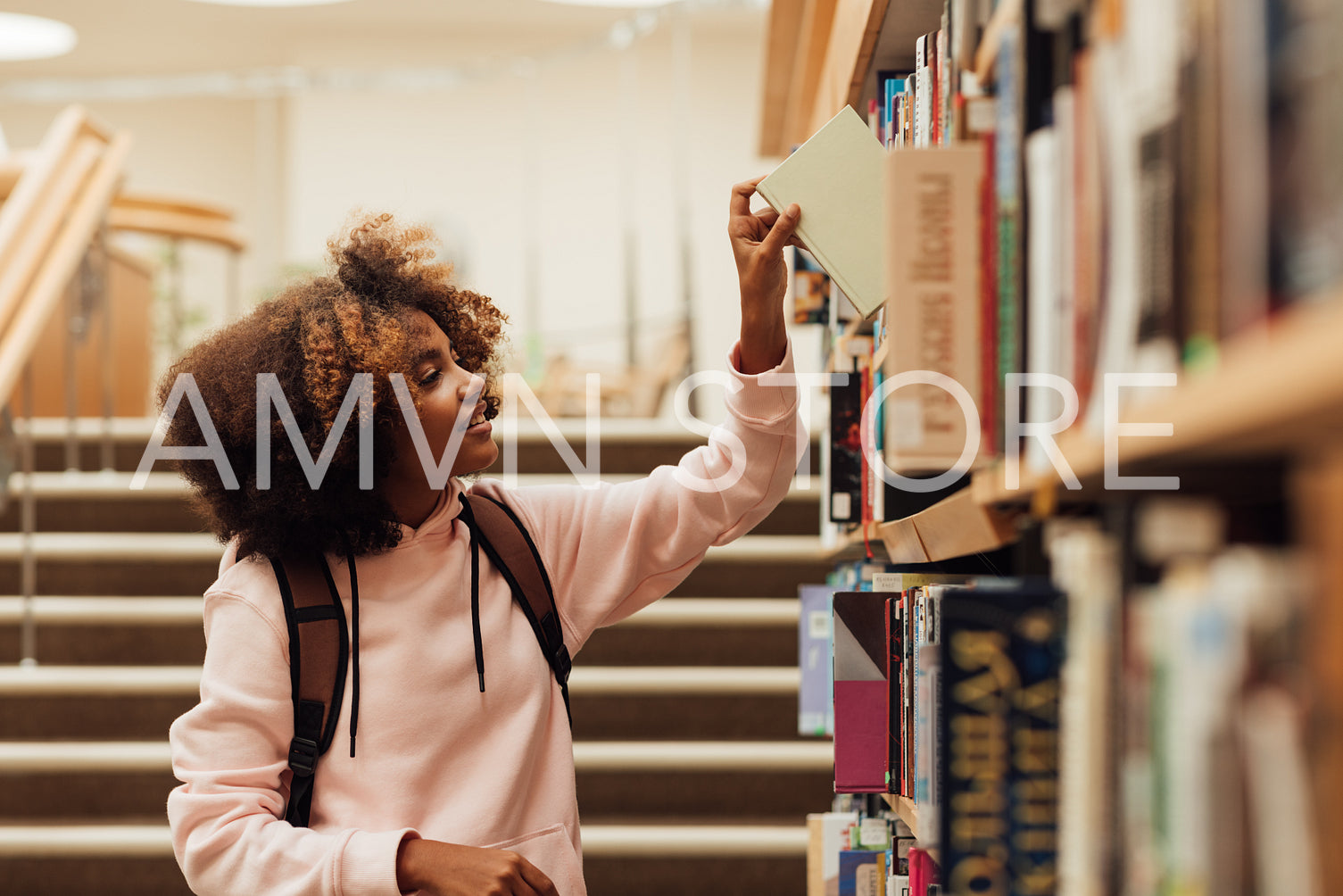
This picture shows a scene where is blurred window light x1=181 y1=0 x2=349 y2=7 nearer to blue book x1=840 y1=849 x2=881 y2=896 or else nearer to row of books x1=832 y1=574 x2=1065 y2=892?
blue book x1=840 y1=849 x2=881 y2=896

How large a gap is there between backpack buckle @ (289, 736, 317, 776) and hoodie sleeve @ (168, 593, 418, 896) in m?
0.01

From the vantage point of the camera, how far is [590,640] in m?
3.03

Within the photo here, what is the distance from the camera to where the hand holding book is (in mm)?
1111

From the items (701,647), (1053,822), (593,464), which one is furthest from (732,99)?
(1053,822)

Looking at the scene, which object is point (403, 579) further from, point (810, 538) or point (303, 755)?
point (810, 538)

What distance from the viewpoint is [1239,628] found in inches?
16.6

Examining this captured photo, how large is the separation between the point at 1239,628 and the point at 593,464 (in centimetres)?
306

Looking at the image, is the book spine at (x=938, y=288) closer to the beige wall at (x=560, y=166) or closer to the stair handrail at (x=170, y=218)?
the stair handrail at (x=170, y=218)

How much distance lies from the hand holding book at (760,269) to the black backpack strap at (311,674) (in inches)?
21.4

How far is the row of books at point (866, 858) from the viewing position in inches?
46.6

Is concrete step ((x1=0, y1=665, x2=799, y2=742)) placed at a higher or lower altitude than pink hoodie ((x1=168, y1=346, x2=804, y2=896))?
lower

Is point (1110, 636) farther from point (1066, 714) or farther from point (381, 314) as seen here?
point (381, 314)

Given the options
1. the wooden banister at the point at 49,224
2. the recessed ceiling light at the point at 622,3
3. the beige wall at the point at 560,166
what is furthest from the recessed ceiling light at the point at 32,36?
the wooden banister at the point at 49,224

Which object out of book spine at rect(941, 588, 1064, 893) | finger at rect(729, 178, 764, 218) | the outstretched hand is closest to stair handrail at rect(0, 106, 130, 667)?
the outstretched hand
